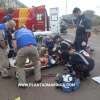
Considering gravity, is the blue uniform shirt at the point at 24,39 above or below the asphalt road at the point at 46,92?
above

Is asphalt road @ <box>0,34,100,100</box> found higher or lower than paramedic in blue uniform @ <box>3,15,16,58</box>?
lower

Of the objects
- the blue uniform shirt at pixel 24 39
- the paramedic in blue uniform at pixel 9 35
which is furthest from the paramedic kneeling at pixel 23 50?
the paramedic in blue uniform at pixel 9 35

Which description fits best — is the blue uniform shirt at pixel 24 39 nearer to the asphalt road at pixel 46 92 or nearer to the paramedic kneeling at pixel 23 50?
the paramedic kneeling at pixel 23 50

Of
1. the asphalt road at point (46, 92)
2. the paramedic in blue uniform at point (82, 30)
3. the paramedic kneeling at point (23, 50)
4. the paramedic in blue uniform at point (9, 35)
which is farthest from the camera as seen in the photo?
the paramedic in blue uniform at point (82, 30)

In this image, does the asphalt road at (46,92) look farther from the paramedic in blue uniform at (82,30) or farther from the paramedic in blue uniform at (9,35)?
the paramedic in blue uniform at (82,30)

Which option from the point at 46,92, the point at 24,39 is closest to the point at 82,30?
the point at 24,39

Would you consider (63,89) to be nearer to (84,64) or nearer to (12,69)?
(84,64)

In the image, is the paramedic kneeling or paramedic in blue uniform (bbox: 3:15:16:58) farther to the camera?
paramedic in blue uniform (bbox: 3:15:16:58)

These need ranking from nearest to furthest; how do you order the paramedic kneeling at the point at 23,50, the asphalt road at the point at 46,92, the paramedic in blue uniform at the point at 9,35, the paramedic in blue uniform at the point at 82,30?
the asphalt road at the point at 46,92 < the paramedic kneeling at the point at 23,50 < the paramedic in blue uniform at the point at 9,35 < the paramedic in blue uniform at the point at 82,30

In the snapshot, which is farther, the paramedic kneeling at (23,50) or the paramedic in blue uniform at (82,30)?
the paramedic in blue uniform at (82,30)

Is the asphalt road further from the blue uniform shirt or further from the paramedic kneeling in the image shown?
the blue uniform shirt

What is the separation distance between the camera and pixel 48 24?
15633 millimetres

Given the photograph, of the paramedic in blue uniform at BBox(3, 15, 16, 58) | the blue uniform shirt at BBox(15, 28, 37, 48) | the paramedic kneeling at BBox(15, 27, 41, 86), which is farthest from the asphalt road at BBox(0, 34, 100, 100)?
the paramedic in blue uniform at BBox(3, 15, 16, 58)

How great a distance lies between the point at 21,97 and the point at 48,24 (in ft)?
27.8
